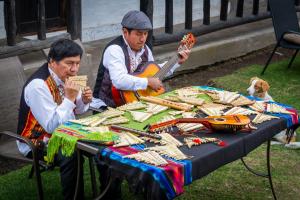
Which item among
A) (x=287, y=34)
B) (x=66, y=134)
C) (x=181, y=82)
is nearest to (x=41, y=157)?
(x=66, y=134)

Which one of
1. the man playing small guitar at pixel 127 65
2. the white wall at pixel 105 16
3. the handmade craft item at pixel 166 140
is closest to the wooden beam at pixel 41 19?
the man playing small guitar at pixel 127 65

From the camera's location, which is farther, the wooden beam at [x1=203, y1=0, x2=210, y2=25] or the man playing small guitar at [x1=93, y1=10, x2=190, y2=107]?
the wooden beam at [x1=203, y1=0, x2=210, y2=25]

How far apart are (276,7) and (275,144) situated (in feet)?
10.3

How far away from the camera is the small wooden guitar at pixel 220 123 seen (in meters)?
3.86

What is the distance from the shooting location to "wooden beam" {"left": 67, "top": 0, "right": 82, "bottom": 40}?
7008mm

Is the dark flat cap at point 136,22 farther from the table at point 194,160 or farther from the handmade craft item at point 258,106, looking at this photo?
the table at point 194,160

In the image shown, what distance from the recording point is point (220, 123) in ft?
12.6

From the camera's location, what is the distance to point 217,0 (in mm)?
10578

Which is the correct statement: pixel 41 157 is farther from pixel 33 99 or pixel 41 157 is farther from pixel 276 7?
pixel 276 7

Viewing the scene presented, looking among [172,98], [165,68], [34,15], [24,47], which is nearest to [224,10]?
[34,15]

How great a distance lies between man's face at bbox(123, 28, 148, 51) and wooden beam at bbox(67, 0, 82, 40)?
1.90 meters

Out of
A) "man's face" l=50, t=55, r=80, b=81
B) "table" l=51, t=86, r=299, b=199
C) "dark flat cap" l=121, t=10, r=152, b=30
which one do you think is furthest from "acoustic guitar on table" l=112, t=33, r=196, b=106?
"table" l=51, t=86, r=299, b=199

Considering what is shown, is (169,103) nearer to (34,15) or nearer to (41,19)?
(41,19)

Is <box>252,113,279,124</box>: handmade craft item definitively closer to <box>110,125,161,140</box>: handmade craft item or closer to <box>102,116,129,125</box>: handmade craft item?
<box>110,125,161,140</box>: handmade craft item
